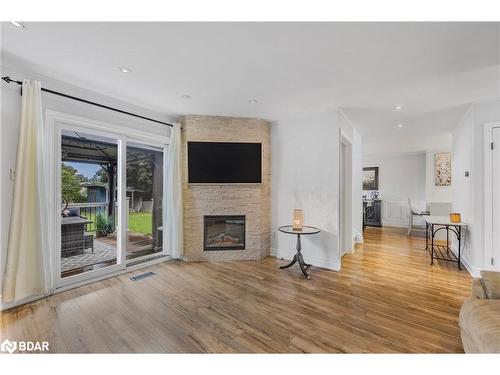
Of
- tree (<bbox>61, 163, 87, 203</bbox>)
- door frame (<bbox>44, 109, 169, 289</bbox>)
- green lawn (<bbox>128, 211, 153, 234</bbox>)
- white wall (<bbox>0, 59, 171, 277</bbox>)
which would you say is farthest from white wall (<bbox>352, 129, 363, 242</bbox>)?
white wall (<bbox>0, 59, 171, 277</bbox>)

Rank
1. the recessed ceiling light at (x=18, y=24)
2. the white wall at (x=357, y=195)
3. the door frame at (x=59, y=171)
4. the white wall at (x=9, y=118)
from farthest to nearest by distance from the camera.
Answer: the white wall at (x=357, y=195) < the door frame at (x=59, y=171) < the white wall at (x=9, y=118) < the recessed ceiling light at (x=18, y=24)

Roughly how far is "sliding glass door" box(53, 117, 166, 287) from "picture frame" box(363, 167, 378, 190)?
7.27 metres

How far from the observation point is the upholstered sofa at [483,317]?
1.31 meters

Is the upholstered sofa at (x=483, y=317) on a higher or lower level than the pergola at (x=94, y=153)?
lower

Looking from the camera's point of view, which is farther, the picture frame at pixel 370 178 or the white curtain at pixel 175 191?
the picture frame at pixel 370 178

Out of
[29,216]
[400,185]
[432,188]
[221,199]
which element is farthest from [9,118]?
[400,185]

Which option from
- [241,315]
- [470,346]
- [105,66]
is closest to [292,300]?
[241,315]

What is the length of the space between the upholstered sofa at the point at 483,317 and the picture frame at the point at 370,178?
6.89m

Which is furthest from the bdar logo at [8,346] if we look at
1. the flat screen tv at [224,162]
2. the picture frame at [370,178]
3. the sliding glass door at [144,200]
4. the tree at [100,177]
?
the picture frame at [370,178]

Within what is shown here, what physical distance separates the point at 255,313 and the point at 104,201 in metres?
2.97

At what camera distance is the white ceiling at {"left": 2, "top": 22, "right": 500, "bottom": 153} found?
1780 mm

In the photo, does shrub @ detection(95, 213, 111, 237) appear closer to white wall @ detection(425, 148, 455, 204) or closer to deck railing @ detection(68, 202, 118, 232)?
deck railing @ detection(68, 202, 118, 232)

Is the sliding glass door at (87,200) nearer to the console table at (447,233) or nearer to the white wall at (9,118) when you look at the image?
the white wall at (9,118)
